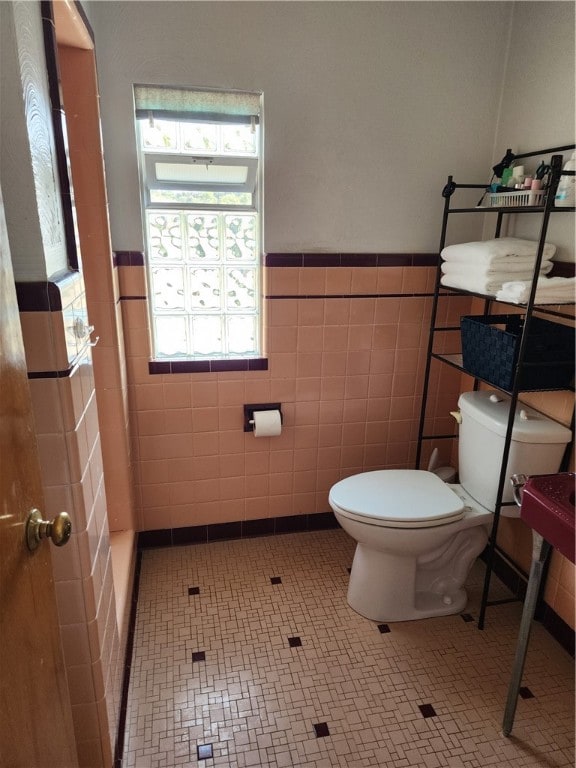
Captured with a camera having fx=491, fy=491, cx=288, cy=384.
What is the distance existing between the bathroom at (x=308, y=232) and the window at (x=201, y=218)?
72mm

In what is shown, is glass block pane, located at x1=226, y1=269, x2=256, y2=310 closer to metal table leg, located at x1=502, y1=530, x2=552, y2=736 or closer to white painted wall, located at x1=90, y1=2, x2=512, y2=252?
white painted wall, located at x1=90, y1=2, x2=512, y2=252

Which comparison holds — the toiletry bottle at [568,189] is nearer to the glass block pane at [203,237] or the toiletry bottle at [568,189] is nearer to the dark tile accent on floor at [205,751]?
the glass block pane at [203,237]

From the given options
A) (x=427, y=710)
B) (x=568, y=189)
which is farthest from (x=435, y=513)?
(x=568, y=189)

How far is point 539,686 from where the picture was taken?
162 centimetres

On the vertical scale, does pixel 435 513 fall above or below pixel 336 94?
below

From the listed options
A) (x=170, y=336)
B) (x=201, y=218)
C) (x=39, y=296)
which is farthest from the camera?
(x=170, y=336)

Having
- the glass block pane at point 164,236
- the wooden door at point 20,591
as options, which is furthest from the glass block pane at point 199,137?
the wooden door at point 20,591

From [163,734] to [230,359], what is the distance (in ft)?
4.34

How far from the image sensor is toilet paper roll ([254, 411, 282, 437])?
2.13 meters

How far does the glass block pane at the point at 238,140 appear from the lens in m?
1.92

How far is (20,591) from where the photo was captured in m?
0.78

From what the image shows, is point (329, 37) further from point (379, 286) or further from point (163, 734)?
point (163, 734)

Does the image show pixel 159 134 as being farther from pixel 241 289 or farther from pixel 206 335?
pixel 206 335

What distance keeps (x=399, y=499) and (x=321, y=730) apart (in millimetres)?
765
